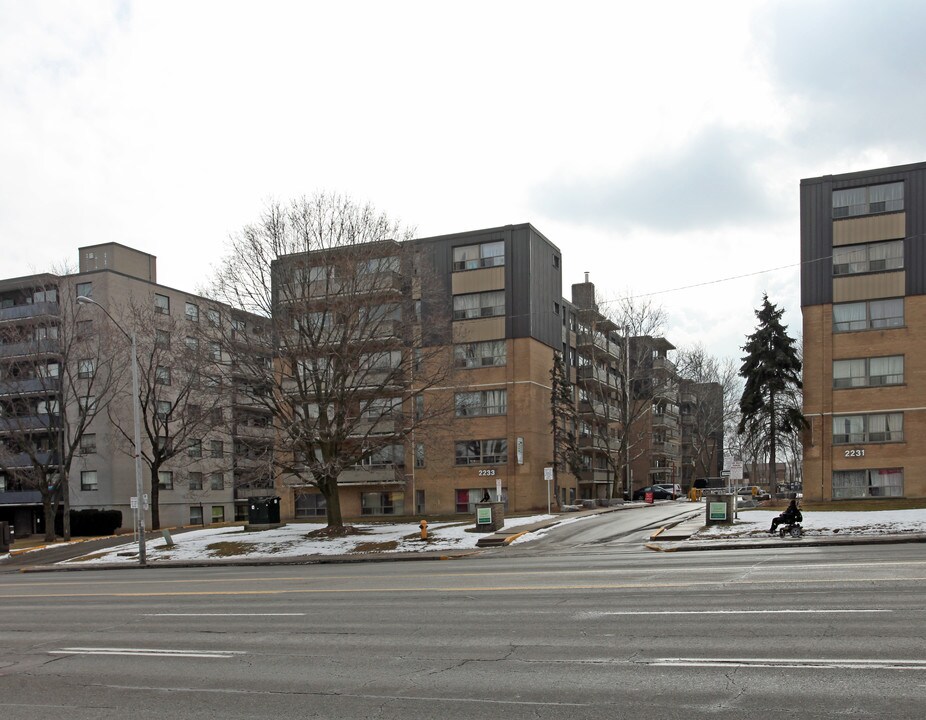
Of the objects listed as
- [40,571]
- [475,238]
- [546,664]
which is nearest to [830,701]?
[546,664]

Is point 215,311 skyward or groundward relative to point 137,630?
skyward

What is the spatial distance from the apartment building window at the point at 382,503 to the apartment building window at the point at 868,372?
27496mm

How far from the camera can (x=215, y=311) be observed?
35188 millimetres

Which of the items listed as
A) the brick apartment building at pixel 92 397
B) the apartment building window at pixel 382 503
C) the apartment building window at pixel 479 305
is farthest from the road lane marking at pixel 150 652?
the apartment building window at pixel 382 503

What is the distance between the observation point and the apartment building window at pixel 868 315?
45.0 metres

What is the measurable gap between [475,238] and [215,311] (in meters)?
23.2

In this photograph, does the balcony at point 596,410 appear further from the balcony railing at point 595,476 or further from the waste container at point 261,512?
the waste container at point 261,512

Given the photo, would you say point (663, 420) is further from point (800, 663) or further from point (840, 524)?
point (800, 663)

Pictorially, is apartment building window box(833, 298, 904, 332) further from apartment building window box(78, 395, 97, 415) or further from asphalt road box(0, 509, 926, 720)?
apartment building window box(78, 395, 97, 415)

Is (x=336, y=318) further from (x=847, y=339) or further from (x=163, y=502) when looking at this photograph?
(x=163, y=502)

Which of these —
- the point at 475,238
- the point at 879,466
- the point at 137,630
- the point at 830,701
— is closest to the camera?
the point at 830,701

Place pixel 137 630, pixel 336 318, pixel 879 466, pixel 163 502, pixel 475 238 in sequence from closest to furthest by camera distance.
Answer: pixel 137 630
pixel 336 318
pixel 879 466
pixel 475 238
pixel 163 502

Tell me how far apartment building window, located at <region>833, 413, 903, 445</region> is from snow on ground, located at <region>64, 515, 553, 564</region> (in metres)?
16.4

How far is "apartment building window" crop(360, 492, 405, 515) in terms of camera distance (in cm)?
5728
